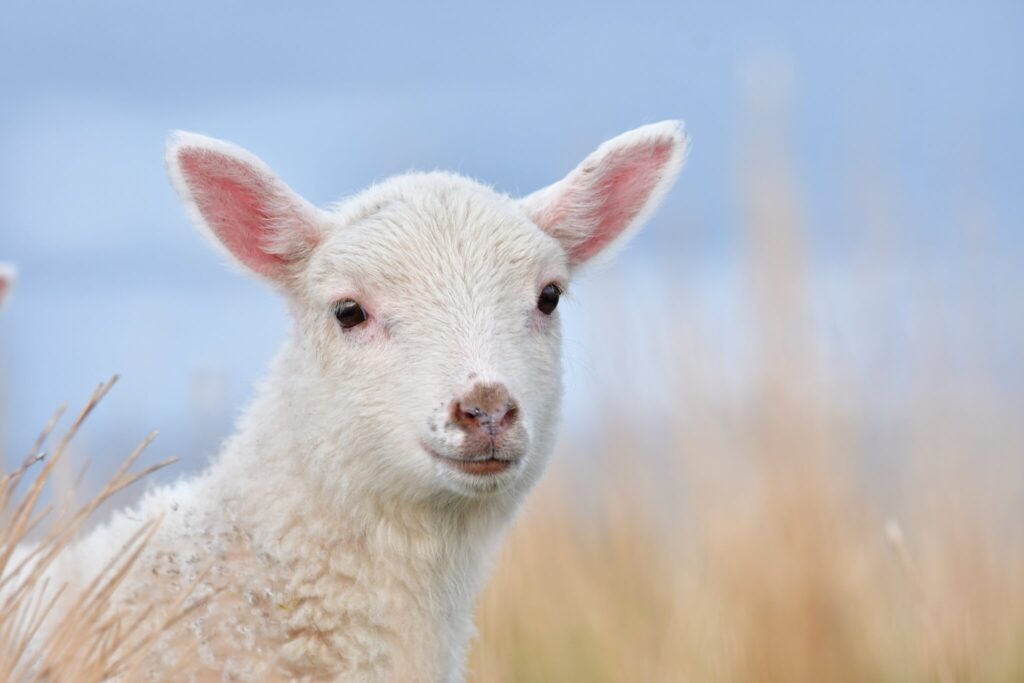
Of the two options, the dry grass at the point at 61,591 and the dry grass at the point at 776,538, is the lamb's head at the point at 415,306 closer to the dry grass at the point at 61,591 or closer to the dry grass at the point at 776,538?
the dry grass at the point at 61,591

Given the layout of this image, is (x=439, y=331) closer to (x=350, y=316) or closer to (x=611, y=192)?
(x=350, y=316)

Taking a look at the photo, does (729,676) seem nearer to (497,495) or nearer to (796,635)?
(796,635)

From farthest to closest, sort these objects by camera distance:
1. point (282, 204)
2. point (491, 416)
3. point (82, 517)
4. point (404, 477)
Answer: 1. point (282, 204)
2. point (404, 477)
3. point (491, 416)
4. point (82, 517)

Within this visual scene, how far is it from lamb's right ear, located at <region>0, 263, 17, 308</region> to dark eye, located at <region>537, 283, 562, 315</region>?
239cm

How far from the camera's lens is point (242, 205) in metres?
3.23

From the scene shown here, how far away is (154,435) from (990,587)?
3.97 m

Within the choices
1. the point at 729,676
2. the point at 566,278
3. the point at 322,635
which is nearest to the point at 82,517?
the point at 322,635

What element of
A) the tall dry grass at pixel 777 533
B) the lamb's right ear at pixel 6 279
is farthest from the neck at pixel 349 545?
the lamb's right ear at pixel 6 279

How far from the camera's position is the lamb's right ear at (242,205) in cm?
310

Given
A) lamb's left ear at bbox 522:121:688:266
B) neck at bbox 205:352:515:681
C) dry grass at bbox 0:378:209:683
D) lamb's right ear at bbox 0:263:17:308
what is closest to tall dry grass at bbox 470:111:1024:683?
neck at bbox 205:352:515:681

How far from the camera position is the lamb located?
280 cm

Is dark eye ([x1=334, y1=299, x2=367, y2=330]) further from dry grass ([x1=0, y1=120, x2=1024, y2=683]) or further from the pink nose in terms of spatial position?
dry grass ([x1=0, y1=120, x2=1024, y2=683])

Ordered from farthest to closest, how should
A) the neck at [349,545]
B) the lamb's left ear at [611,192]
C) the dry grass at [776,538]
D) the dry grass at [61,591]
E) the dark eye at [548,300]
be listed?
the dry grass at [776,538] → the lamb's left ear at [611,192] → the dark eye at [548,300] → the neck at [349,545] → the dry grass at [61,591]

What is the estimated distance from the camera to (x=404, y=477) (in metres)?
2.89
